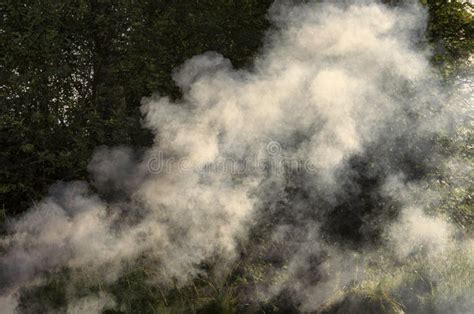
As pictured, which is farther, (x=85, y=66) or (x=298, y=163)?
(x=85, y=66)

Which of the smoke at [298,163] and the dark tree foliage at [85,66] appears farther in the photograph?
the dark tree foliage at [85,66]

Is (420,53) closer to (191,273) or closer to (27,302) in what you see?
(191,273)

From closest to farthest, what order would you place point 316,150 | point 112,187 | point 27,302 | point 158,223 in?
1. point 27,302
2. point 158,223
3. point 112,187
4. point 316,150

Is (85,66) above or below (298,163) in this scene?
above

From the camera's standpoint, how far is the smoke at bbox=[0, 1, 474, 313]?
20.5ft

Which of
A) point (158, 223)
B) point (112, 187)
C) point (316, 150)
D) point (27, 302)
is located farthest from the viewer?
point (316, 150)

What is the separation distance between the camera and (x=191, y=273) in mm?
6344

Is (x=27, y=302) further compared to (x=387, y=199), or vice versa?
(x=387, y=199)

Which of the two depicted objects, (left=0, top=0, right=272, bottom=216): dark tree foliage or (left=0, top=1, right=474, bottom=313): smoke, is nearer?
(left=0, top=1, right=474, bottom=313): smoke

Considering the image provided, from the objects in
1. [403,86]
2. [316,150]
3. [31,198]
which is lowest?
[31,198]

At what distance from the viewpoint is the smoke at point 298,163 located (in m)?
6.25

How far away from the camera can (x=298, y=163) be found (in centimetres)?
685

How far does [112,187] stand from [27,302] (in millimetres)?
1730

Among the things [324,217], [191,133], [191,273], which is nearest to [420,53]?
[324,217]
